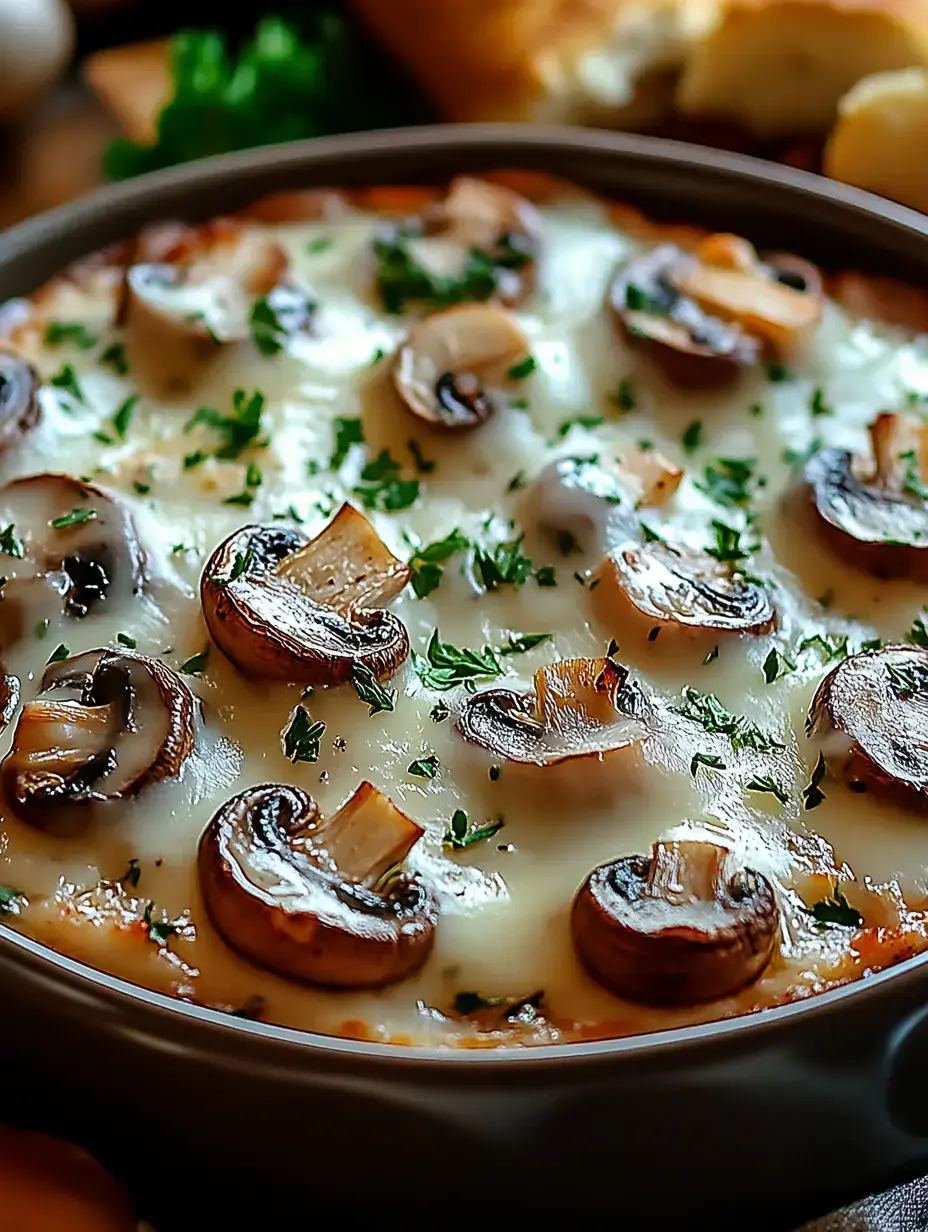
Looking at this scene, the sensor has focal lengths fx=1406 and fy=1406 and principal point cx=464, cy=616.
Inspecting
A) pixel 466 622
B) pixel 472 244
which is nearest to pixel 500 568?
pixel 466 622

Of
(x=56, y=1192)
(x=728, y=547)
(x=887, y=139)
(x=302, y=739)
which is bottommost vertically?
(x=56, y=1192)

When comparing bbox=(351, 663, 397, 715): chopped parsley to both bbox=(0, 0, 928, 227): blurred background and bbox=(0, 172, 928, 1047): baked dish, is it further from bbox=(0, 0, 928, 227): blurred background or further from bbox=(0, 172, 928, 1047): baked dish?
bbox=(0, 0, 928, 227): blurred background

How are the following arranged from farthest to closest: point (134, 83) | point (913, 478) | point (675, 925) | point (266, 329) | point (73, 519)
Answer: point (134, 83)
point (266, 329)
point (913, 478)
point (73, 519)
point (675, 925)

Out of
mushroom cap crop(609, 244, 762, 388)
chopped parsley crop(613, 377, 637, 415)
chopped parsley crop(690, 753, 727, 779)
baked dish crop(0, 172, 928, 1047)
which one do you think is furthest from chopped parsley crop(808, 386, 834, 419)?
chopped parsley crop(690, 753, 727, 779)

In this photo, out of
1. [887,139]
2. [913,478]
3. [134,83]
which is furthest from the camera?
[134,83]

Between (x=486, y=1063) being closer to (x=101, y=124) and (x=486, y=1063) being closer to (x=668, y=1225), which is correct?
(x=668, y=1225)

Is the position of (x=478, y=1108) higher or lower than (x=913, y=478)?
lower

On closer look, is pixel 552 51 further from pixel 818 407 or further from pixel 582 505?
pixel 582 505
